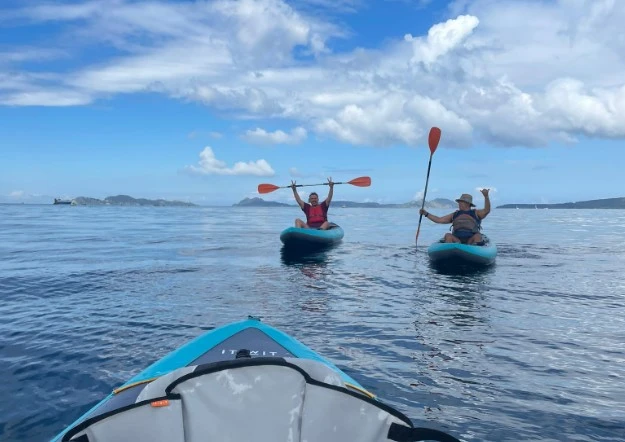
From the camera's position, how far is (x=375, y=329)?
29.3 feet

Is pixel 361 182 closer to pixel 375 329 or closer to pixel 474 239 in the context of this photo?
pixel 474 239

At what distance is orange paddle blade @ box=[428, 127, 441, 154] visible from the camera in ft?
66.8

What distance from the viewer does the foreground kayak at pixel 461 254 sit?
602 inches

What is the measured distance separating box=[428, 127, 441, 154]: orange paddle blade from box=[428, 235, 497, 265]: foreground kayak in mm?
5823

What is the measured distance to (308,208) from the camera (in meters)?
21.2

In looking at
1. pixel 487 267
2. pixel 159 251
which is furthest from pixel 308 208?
pixel 487 267

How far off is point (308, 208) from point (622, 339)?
14006 mm

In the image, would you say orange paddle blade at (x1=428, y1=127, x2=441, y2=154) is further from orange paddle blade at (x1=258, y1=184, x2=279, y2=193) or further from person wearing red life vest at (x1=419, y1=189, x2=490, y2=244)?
orange paddle blade at (x1=258, y1=184, x2=279, y2=193)

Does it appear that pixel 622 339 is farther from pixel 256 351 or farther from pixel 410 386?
pixel 256 351

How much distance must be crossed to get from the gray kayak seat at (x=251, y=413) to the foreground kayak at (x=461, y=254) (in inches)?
520

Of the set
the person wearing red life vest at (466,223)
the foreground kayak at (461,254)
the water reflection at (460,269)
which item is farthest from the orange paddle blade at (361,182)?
the foreground kayak at (461,254)

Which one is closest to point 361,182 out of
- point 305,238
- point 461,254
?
point 305,238

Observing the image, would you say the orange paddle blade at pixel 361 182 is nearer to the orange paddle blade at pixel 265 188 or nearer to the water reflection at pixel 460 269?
the orange paddle blade at pixel 265 188

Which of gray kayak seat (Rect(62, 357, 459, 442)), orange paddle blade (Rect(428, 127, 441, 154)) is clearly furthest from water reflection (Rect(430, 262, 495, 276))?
gray kayak seat (Rect(62, 357, 459, 442))
